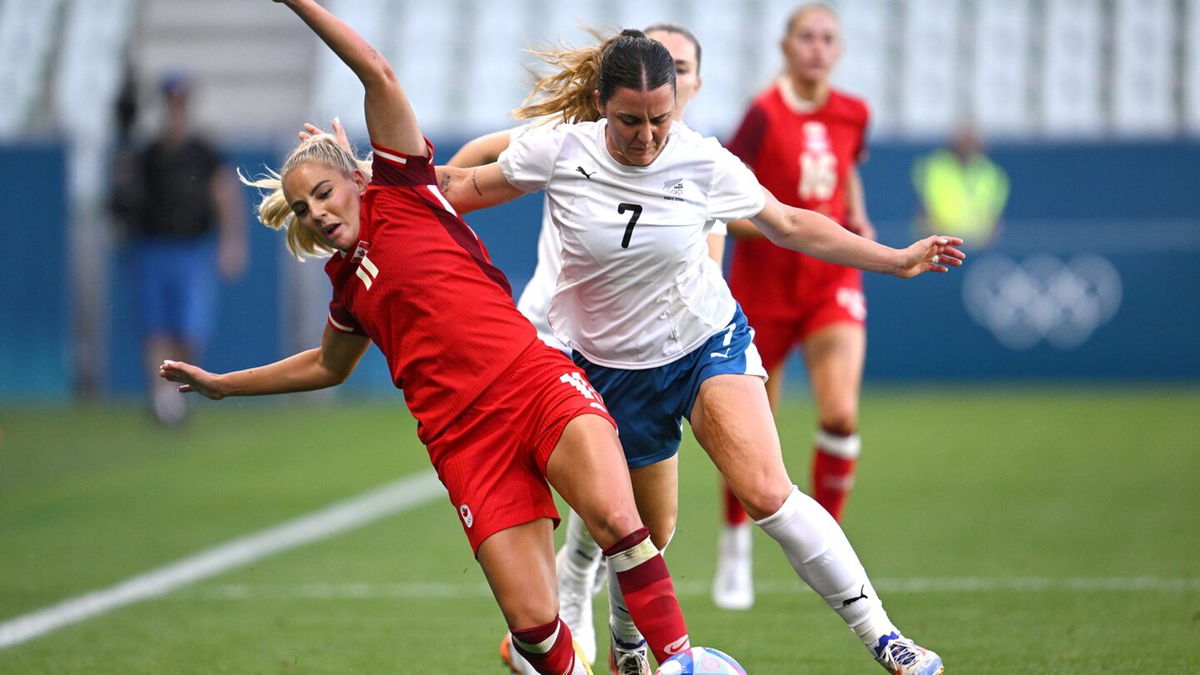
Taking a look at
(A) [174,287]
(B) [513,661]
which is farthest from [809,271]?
(A) [174,287]

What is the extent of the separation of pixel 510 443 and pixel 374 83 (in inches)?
41.0

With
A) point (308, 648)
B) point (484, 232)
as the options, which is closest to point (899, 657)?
point (308, 648)

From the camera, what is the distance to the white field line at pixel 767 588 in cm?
686

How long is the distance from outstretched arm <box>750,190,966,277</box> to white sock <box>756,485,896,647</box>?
694mm

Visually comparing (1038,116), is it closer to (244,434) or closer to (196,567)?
(244,434)

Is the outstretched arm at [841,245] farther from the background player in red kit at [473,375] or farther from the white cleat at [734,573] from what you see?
the white cleat at [734,573]

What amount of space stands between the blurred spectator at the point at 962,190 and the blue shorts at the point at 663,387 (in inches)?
476

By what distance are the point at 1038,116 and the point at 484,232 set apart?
7662 mm

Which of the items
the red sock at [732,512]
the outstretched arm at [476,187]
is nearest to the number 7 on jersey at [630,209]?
the outstretched arm at [476,187]

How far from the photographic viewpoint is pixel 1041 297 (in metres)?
16.7

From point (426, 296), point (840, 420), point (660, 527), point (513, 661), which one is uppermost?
point (426, 296)

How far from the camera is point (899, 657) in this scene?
461 cm

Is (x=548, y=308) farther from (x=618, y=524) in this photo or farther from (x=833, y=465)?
(x=833, y=465)

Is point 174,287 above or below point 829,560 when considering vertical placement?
below
